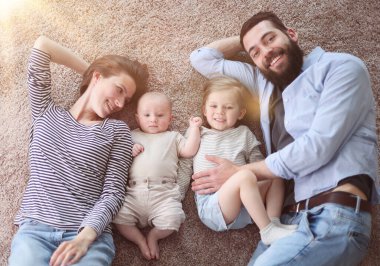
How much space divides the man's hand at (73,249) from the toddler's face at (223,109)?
1.98ft

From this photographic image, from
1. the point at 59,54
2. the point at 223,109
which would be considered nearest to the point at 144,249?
the point at 223,109

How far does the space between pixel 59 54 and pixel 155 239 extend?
0.78 metres

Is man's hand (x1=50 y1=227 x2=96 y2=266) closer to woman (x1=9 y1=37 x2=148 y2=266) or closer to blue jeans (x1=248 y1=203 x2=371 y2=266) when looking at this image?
woman (x1=9 y1=37 x2=148 y2=266)

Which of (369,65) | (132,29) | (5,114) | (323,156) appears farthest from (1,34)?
(369,65)

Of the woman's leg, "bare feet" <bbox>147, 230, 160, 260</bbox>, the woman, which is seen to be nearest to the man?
"bare feet" <bbox>147, 230, 160, 260</bbox>

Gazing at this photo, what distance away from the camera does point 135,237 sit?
62.8 inches

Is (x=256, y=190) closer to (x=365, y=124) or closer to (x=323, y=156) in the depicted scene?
(x=323, y=156)

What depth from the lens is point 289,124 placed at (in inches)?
61.2

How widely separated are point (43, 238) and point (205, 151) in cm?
64

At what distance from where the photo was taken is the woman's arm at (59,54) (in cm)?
168

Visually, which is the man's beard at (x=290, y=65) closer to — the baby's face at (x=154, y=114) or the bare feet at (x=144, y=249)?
the baby's face at (x=154, y=114)

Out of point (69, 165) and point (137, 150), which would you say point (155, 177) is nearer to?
point (137, 150)

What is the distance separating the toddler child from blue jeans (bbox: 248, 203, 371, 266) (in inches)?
3.2

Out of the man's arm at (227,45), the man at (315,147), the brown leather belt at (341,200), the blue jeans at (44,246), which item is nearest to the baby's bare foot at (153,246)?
the blue jeans at (44,246)
